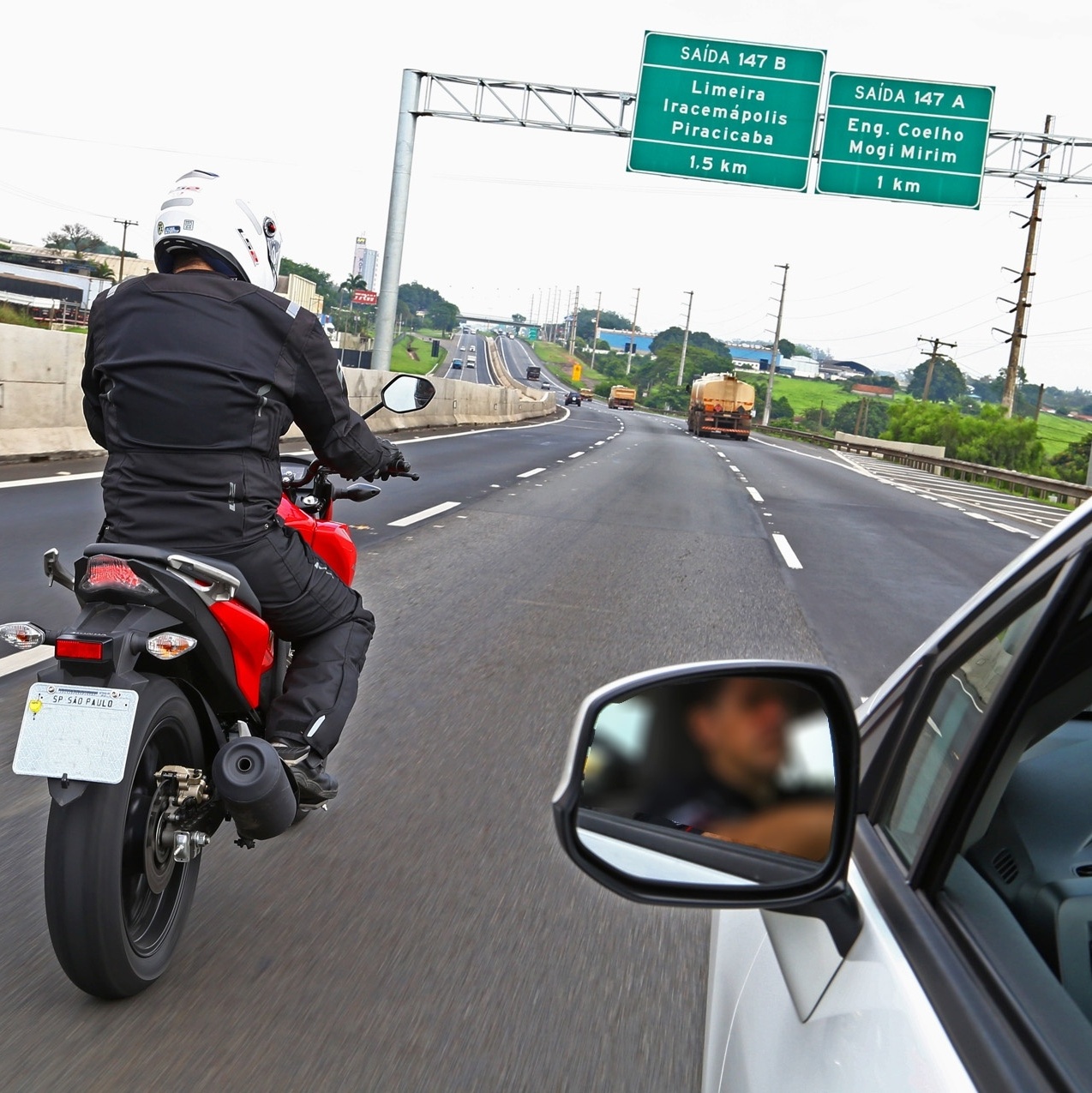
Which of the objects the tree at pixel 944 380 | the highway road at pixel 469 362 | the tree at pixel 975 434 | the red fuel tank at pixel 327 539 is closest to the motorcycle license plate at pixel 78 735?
the red fuel tank at pixel 327 539

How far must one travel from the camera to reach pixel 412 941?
331cm

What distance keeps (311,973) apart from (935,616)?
751cm

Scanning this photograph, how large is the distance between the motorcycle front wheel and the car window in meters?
1.70

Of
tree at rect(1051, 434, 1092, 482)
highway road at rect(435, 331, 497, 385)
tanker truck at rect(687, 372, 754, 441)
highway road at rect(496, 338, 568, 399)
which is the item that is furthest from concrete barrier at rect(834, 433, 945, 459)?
highway road at rect(496, 338, 568, 399)

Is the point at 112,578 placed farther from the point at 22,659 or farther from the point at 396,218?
the point at 396,218

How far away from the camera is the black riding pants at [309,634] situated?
3229 millimetres

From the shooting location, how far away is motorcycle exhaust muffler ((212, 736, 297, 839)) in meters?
2.97

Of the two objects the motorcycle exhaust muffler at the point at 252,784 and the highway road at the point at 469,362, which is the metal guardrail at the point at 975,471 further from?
the highway road at the point at 469,362

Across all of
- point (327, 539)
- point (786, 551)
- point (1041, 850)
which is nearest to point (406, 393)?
point (327, 539)

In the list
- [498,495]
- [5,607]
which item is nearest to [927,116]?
[498,495]

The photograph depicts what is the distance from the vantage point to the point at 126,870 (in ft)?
9.36

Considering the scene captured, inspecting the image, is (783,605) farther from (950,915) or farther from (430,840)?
(950,915)

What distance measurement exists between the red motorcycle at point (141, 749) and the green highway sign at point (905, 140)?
942 inches

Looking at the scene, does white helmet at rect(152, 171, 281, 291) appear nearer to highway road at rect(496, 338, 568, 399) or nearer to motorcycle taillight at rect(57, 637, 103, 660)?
motorcycle taillight at rect(57, 637, 103, 660)
